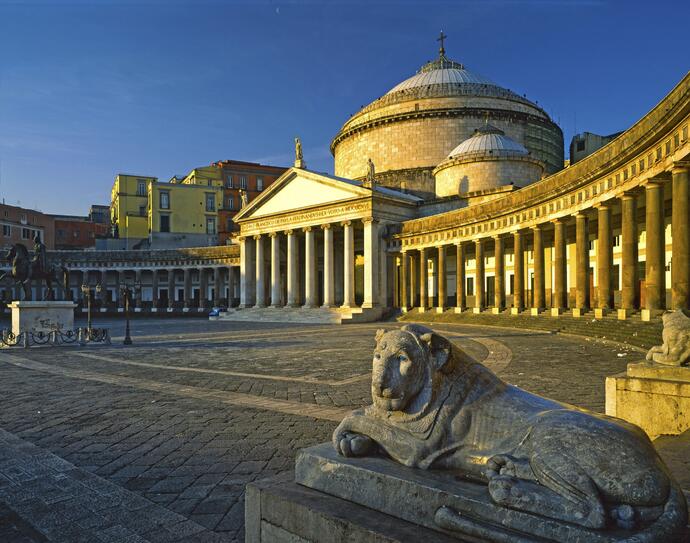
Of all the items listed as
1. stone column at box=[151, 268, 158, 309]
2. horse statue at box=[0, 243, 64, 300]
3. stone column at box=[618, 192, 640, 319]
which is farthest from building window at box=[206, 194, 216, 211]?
stone column at box=[618, 192, 640, 319]

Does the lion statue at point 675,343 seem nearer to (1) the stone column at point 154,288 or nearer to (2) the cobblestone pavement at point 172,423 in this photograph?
(2) the cobblestone pavement at point 172,423

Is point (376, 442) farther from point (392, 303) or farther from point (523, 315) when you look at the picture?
point (392, 303)

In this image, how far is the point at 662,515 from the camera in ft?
8.13

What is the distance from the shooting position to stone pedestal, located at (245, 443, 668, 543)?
8.59 feet

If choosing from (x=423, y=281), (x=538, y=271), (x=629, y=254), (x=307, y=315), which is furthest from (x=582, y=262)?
(x=307, y=315)

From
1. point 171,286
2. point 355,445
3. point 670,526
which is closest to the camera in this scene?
point 670,526

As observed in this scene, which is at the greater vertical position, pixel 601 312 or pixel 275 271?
pixel 275 271

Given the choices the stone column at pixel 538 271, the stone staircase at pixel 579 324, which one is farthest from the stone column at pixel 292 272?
the stone column at pixel 538 271

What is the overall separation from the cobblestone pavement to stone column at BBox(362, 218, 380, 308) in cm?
2484

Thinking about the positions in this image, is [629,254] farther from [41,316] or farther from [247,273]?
[247,273]

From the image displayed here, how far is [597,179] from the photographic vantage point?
2348 centimetres

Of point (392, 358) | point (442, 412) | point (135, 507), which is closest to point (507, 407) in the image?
point (442, 412)

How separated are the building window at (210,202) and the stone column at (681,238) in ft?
211

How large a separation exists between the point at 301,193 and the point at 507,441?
45494 millimetres
